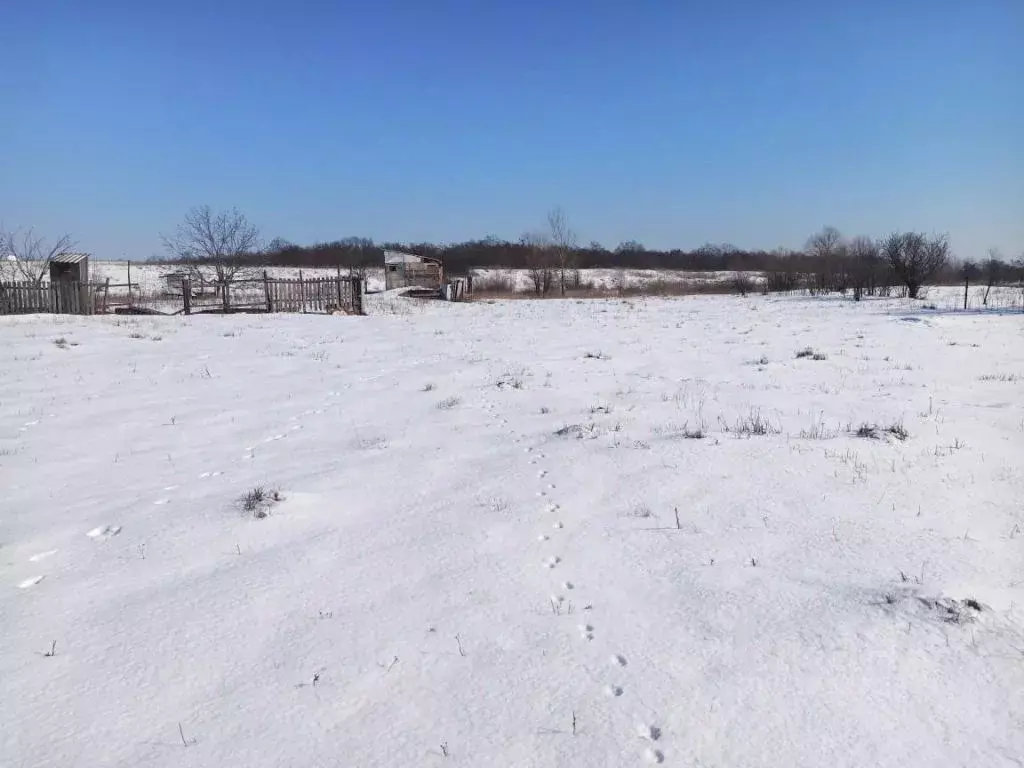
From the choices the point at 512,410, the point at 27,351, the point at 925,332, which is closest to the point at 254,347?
the point at 27,351

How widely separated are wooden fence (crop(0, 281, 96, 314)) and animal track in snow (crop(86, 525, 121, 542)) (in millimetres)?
19610

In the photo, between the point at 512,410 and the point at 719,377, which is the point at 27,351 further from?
the point at 719,377

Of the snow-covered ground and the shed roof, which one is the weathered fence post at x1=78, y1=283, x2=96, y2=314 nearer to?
the shed roof

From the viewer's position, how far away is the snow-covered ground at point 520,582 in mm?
2404

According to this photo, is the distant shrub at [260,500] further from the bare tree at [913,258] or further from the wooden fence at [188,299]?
the bare tree at [913,258]

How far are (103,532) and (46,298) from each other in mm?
20067

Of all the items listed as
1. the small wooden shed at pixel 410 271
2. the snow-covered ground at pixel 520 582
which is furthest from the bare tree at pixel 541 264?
the snow-covered ground at pixel 520 582

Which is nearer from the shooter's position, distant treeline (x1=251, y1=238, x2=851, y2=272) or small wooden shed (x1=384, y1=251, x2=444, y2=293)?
small wooden shed (x1=384, y1=251, x2=444, y2=293)

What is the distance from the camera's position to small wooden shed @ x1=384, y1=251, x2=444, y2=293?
4653cm

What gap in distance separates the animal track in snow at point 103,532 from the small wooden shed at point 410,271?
1677 inches

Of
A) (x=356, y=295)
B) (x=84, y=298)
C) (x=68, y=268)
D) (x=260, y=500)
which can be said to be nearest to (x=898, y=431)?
(x=260, y=500)

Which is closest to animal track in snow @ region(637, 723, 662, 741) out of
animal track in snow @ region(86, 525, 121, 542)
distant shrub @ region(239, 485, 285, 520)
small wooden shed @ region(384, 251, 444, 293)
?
distant shrub @ region(239, 485, 285, 520)

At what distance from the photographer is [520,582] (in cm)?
351

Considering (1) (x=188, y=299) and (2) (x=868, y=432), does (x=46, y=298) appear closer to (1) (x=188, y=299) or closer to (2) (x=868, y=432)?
(1) (x=188, y=299)
